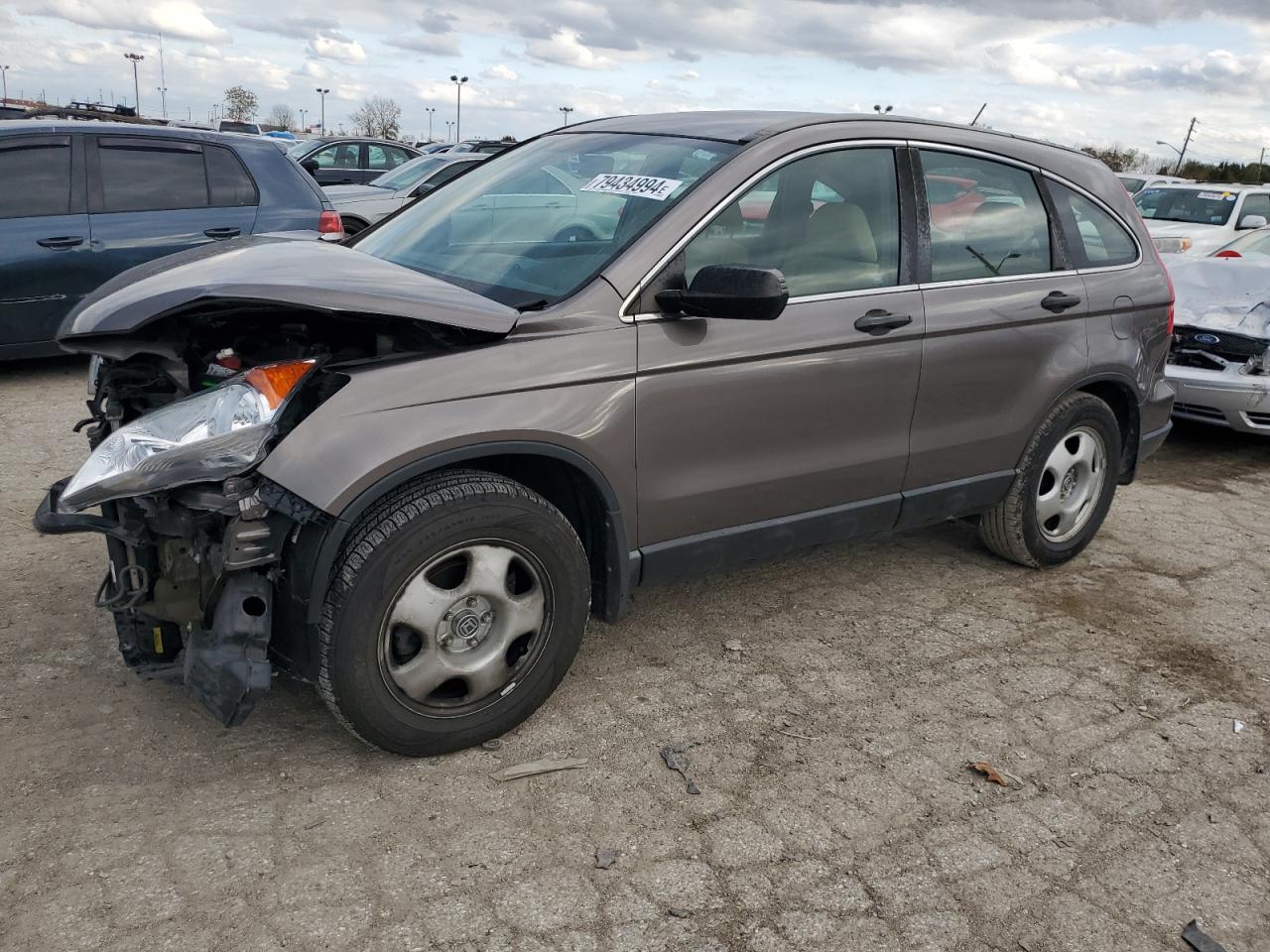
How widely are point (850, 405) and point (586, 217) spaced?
109cm

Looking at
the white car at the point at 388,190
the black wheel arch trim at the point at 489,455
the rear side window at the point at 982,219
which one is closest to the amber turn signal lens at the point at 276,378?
the black wheel arch trim at the point at 489,455

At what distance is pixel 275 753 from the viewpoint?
309cm

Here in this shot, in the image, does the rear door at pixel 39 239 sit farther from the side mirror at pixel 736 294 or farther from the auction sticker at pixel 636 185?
the side mirror at pixel 736 294

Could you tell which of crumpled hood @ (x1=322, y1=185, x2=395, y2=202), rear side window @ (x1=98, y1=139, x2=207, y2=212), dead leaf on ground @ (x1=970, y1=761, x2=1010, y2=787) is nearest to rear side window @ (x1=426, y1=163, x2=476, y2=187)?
crumpled hood @ (x1=322, y1=185, x2=395, y2=202)

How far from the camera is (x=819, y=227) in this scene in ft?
11.9

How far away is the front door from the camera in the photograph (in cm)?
329

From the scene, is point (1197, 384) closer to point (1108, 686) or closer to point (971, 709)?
point (1108, 686)

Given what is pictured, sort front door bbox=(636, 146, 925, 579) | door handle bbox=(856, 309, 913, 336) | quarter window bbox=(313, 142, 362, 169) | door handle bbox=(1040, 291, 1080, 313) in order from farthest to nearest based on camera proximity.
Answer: quarter window bbox=(313, 142, 362, 169) < door handle bbox=(1040, 291, 1080, 313) < door handle bbox=(856, 309, 913, 336) < front door bbox=(636, 146, 925, 579)

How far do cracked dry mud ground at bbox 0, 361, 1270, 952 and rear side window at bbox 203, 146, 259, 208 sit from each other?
3.90m

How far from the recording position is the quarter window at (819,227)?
3391 mm

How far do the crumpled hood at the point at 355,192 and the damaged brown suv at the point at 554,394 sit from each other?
27.8 feet

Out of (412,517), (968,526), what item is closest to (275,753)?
(412,517)

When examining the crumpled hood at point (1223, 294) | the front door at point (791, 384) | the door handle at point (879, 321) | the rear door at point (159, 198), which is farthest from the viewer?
the rear door at point (159, 198)

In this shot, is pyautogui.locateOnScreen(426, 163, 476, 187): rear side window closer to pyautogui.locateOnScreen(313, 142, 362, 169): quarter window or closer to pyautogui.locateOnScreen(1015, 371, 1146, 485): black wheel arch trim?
pyautogui.locateOnScreen(313, 142, 362, 169): quarter window
